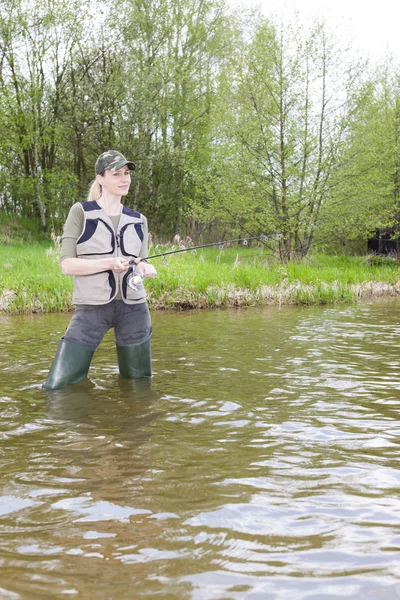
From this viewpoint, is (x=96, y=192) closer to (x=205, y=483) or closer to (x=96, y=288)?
(x=96, y=288)

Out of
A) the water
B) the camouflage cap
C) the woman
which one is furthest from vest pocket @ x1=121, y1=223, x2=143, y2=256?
the water

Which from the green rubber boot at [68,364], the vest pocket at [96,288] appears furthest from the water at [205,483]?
the vest pocket at [96,288]

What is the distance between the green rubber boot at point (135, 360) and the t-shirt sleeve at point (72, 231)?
1035mm

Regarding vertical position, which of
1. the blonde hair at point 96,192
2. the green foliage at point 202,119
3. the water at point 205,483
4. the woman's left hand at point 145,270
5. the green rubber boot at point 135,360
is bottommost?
the water at point 205,483

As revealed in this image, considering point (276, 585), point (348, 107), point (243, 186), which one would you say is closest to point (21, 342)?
point (276, 585)

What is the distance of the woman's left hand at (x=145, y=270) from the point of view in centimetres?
519

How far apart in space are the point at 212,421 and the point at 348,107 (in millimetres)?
18132

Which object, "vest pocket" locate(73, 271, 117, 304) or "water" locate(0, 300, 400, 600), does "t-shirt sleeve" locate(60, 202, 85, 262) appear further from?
"water" locate(0, 300, 400, 600)

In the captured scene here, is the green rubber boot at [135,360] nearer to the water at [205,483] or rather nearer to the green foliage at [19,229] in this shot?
the water at [205,483]

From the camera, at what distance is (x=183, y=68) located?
2917 centimetres

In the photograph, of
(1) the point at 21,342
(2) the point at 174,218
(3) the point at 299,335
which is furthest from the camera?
(2) the point at 174,218

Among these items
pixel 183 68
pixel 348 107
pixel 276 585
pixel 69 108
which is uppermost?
pixel 183 68

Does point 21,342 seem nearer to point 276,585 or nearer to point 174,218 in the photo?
point 276,585

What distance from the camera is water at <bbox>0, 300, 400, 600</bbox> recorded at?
237cm
